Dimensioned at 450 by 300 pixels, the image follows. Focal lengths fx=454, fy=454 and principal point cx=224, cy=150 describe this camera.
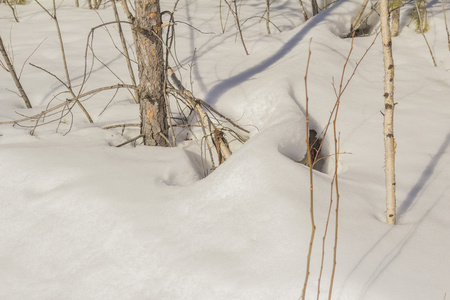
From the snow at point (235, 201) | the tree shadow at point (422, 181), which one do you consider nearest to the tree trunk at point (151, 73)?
the snow at point (235, 201)

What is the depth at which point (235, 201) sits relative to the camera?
2125 millimetres

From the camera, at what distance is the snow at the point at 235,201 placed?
1773 mm

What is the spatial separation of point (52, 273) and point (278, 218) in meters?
0.99

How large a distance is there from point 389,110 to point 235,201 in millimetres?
793

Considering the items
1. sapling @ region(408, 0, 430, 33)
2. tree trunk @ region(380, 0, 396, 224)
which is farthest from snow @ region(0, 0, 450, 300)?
sapling @ region(408, 0, 430, 33)

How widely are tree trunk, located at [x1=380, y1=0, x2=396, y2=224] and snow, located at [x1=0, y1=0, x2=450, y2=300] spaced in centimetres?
14

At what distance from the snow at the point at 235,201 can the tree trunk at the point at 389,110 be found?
14cm

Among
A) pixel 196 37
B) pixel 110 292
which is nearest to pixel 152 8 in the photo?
pixel 110 292

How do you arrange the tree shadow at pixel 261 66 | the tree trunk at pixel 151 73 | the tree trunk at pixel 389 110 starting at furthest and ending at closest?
the tree shadow at pixel 261 66
the tree trunk at pixel 151 73
the tree trunk at pixel 389 110

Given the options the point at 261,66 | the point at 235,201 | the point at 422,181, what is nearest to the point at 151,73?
the point at 235,201

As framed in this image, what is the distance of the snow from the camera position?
5.82 ft

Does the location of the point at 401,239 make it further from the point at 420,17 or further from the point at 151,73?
the point at 420,17

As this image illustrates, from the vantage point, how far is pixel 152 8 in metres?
2.60

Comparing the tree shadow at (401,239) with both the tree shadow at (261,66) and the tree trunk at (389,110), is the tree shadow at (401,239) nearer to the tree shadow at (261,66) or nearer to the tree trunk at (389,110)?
the tree trunk at (389,110)
